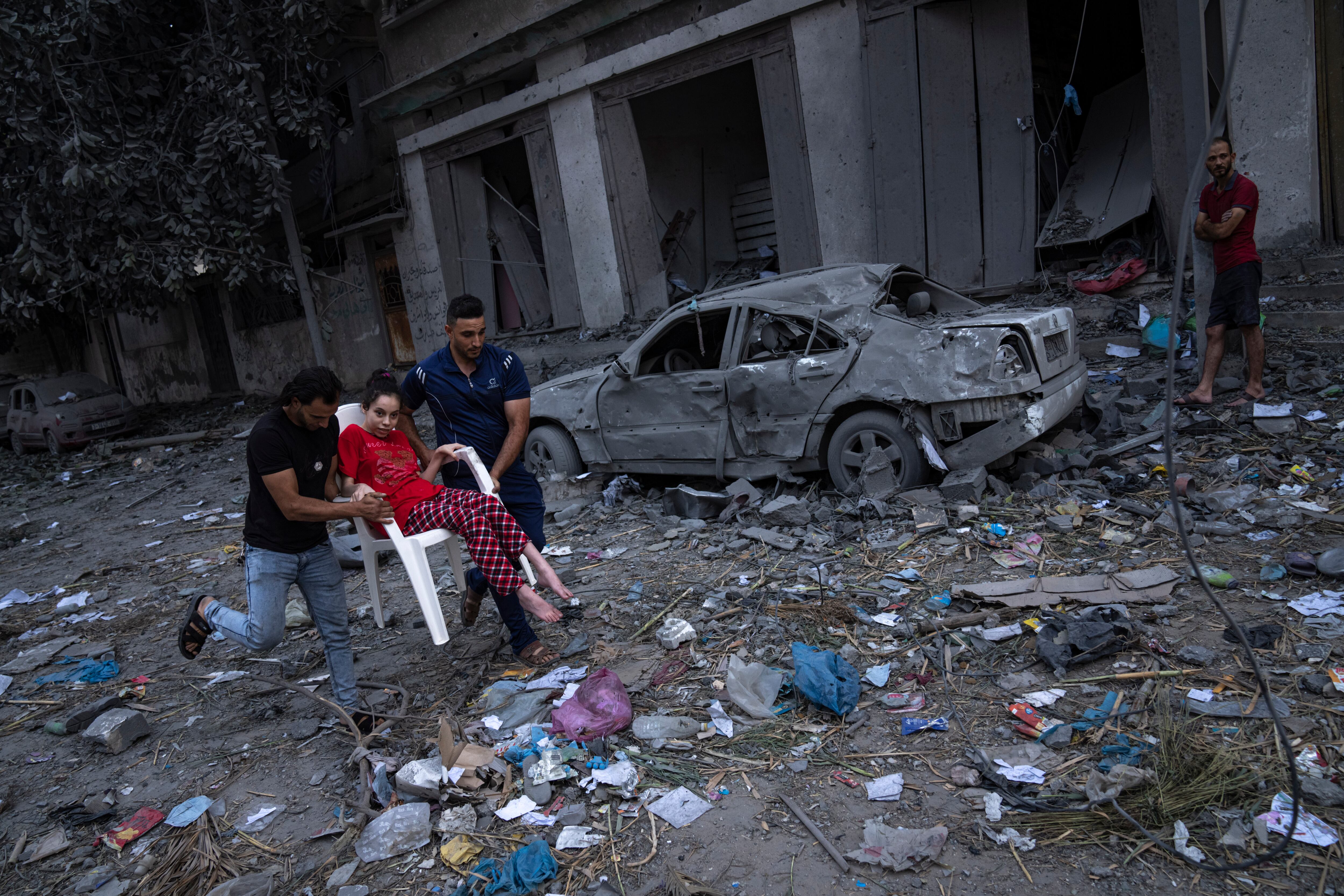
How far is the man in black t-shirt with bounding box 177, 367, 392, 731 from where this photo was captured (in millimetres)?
3430

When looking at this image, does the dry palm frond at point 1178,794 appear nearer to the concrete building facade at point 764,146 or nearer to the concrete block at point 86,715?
the concrete block at point 86,715

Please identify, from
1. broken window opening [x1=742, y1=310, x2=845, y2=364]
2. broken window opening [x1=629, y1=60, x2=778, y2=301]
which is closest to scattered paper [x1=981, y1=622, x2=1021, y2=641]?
broken window opening [x1=742, y1=310, x2=845, y2=364]

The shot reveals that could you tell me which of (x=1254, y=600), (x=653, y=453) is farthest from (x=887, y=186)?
(x=1254, y=600)

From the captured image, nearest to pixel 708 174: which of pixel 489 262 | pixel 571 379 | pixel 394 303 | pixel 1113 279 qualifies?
pixel 489 262

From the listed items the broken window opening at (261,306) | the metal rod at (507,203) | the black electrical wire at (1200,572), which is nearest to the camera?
the black electrical wire at (1200,572)

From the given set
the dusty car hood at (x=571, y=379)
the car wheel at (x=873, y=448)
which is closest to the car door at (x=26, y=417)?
the dusty car hood at (x=571, y=379)

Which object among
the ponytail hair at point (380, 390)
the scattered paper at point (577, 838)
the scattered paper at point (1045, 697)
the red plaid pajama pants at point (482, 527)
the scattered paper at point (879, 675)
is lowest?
the scattered paper at point (577, 838)

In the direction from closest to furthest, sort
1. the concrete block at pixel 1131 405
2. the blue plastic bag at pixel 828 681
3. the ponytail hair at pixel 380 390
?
1. the blue plastic bag at pixel 828 681
2. the ponytail hair at pixel 380 390
3. the concrete block at pixel 1131 405

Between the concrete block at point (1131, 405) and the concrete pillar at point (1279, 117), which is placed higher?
the concrete pillar at point (1279, 117)

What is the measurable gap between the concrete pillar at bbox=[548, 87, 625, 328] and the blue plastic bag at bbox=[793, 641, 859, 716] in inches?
359

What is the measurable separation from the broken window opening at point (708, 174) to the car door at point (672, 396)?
621cm

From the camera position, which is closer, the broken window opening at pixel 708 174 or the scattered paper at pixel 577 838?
the scattered paper at pixel 577 838

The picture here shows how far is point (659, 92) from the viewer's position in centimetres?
1255

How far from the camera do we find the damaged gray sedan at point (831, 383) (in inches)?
207
